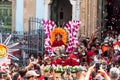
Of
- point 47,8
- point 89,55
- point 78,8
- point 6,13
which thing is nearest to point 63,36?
point 89,55

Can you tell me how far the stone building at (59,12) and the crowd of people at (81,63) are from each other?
1132mm

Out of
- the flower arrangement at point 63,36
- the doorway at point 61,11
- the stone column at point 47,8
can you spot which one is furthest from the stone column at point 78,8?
the flower arrangement at point 63,36

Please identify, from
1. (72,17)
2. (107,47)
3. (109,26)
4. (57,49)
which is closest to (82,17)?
(72,17)

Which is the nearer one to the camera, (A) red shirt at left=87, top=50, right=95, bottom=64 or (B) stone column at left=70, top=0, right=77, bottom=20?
(A) red shirt at left=87, top=50, right=95, bottom=64

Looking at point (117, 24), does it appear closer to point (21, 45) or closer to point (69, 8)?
point (69, 8)

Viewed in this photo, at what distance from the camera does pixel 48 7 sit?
25.7 metres

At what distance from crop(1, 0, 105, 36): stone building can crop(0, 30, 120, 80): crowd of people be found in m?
1.13

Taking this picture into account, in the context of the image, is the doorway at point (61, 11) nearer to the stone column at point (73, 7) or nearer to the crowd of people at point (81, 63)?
the stone column at point (73, 7)

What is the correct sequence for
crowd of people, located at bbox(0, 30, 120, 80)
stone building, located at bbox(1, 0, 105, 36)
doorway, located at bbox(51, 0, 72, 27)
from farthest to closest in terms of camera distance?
doorway, located at bbox(51, 0, 72, 27) < stone building, located at bbox(1, 0, 105, 36) < crowd of people, located at bbox(0, 30, 120, 80)

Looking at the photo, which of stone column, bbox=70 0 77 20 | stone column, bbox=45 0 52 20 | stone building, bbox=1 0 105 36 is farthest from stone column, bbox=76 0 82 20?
stone column, bbox=45 0 52 20

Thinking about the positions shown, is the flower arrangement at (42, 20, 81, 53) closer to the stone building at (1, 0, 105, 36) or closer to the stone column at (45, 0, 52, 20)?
the stone building at (1, 0, 105, 36)

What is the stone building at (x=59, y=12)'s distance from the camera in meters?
24.6

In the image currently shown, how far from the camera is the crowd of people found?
1088cm

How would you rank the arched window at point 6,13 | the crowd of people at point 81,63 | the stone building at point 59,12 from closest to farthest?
1. the crowd of people at point 81,63
2. the stone building at point 59,12
3. the arched window at point 6,13
